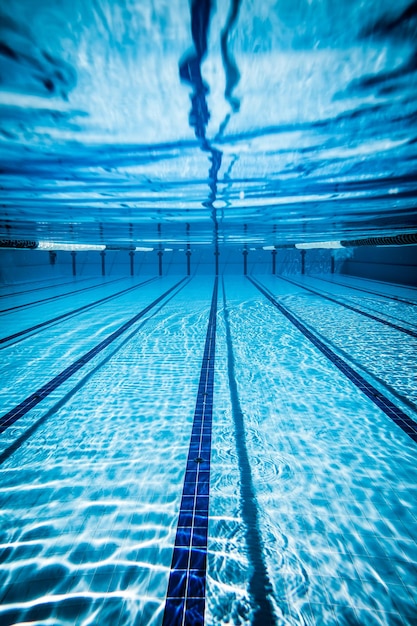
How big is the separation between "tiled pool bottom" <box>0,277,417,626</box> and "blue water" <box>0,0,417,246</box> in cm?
250

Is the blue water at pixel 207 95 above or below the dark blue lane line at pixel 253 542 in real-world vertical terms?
above

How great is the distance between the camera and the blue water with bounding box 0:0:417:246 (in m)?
1.50

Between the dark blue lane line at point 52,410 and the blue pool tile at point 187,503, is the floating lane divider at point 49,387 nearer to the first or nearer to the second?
the dark blue lane line at point 52,410

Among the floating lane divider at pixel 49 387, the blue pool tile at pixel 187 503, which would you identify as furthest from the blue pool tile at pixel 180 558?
the floating lane divider at pixel 49 387

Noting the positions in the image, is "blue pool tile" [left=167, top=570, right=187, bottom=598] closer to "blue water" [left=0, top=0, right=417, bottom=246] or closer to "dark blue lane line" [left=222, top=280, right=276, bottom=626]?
"dark blue lane line" [left=222, top=280, right=276, bottom=626]

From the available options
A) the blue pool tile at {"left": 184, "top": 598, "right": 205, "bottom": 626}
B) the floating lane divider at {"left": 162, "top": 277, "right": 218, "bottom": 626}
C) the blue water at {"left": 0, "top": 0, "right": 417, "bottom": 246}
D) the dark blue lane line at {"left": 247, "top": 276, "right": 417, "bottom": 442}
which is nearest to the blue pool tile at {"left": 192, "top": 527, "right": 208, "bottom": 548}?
the floating lane divider at {"left": 162, "top": 277, "right": 218, "bottom": 626}

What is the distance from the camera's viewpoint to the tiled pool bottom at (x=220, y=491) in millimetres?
1417

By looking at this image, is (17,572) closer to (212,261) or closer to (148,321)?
(148,321)

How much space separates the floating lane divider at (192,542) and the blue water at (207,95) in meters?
2.61

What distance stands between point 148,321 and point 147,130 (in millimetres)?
4576

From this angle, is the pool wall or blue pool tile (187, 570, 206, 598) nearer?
blue pool tile (187, 570, 206, 598)

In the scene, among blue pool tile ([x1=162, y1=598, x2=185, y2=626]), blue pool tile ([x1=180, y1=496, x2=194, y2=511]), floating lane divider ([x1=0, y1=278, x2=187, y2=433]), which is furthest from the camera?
floating lane divider ([x1=0, y1=278, x2=187, y2=433])

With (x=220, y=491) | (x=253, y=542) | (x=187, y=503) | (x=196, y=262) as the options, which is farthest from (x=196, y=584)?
(x=196, y=262)

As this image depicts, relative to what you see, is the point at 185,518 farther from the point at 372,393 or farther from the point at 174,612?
the point at 372,393
